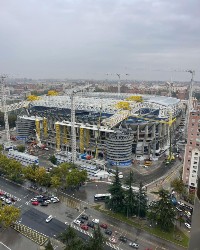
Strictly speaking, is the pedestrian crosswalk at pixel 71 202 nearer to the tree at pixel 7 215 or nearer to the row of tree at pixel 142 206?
the row of tree at pixel 142 206

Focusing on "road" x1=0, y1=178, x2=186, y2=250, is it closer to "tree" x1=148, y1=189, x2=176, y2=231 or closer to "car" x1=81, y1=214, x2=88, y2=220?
"car" x1=81, y1=214, x2=88, y2=220

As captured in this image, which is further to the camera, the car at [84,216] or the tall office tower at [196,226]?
the car at [84,216]

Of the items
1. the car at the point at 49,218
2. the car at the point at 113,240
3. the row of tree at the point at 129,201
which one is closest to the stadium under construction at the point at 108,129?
the row of tree at the point at 129,201

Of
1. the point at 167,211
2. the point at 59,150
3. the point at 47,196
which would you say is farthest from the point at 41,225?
the point at 59,150

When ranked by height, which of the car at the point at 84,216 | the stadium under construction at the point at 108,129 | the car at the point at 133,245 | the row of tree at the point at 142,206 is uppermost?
the stadium under construction at the point at 108,129

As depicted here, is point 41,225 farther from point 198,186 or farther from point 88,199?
point 198,186

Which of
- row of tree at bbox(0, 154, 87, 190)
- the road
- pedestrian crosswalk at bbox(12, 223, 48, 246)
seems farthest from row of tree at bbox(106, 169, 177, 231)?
pedestrian crosswalk at bbox(12, 223, 48, 246)

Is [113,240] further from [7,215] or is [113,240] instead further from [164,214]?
[7,215]

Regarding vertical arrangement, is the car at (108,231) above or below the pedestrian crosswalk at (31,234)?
above
